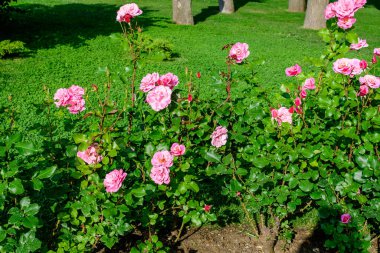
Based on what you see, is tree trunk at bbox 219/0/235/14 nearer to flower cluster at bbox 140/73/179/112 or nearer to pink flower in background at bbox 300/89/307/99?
pink flower in background at bbox 300/89/307/99

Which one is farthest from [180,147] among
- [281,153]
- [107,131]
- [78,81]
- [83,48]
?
[83,48]

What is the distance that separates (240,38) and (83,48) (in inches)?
193

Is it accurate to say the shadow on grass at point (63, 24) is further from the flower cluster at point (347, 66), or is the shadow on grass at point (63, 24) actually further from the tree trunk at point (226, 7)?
the flower cluster at point (347, 66)

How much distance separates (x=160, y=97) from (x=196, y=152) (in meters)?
0.60

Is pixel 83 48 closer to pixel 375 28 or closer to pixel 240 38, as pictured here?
pixel 240 38

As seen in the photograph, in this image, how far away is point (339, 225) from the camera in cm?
282

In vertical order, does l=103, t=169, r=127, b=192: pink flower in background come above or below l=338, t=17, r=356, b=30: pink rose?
below

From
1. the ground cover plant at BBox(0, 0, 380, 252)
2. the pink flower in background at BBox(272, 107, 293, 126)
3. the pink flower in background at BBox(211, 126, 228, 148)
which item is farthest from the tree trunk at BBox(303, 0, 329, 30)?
the pink flower in background at BBox(211, 126, 228, 148)

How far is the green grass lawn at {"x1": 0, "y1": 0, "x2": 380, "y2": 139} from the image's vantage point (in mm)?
7414

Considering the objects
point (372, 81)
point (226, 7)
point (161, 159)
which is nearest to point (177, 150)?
point (161, 159)

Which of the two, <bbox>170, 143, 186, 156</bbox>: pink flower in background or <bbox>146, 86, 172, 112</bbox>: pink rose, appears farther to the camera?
<bbox>170, 143, 186, 156</bbox>: pink flower in background

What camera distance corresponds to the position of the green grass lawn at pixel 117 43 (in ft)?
24.3

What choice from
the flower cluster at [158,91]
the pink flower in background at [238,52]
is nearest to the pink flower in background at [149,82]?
the flower cluster at [158,91]

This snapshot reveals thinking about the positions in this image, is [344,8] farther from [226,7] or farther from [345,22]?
[226,7]
